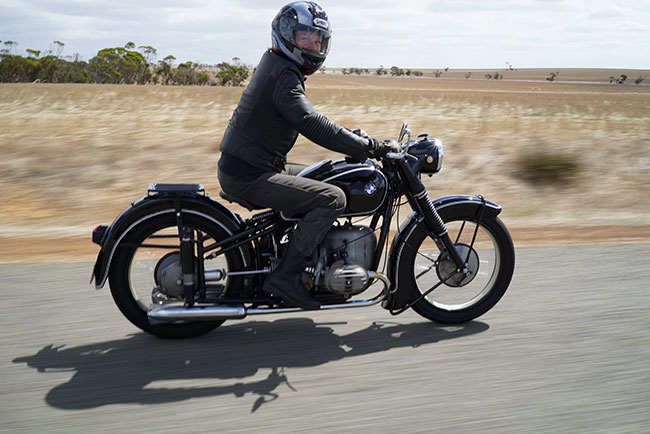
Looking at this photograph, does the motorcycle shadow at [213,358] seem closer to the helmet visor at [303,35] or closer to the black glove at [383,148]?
the black glove at [383,148]

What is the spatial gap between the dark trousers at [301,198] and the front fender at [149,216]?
0.67 feet

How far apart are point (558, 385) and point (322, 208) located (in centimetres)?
175

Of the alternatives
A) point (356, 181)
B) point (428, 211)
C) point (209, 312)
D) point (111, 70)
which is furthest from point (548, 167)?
point (111, 70)

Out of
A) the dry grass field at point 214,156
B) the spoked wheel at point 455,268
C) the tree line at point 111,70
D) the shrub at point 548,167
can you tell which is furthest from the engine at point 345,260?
the tree line at point 111,70

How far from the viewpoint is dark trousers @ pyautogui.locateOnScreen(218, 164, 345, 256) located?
13.7 ft

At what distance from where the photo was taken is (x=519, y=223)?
8.68m

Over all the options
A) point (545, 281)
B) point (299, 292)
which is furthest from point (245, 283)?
point (545, 281)

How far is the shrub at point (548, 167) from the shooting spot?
35.0 feet

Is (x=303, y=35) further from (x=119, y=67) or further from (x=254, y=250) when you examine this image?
(x=119, y=67)

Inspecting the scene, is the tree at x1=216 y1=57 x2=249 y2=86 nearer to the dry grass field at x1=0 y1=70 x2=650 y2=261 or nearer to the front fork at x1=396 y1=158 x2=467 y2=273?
the dry grass field at x1=0 y1=70 x2=650 y2=261

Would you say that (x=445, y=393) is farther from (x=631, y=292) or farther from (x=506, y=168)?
(x=506, y=168)

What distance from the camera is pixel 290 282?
428 centimetres

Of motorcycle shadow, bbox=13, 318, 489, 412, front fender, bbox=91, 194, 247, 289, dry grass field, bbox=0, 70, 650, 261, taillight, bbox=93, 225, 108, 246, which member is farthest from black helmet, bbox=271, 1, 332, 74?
dry grass field, bbox=0, 70, 650, 261

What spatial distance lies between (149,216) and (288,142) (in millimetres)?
1032
